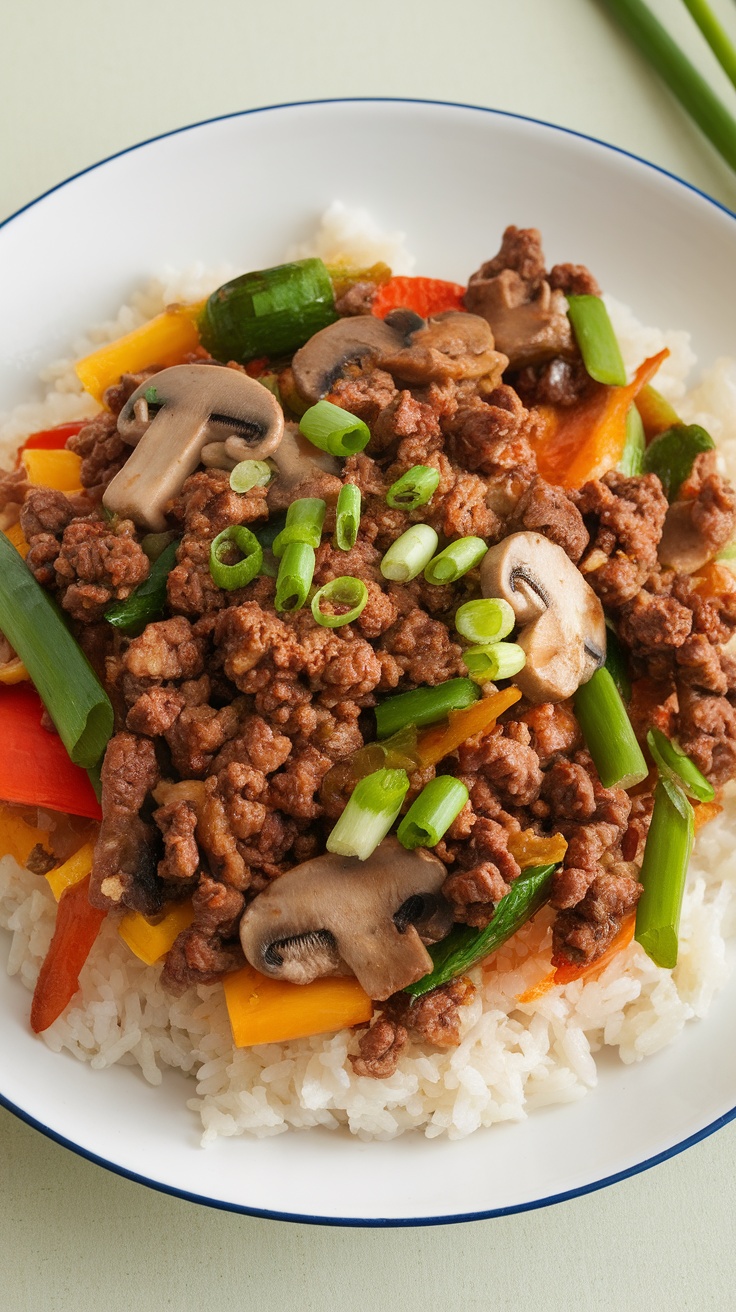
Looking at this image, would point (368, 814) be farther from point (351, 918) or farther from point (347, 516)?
point (347, 516)

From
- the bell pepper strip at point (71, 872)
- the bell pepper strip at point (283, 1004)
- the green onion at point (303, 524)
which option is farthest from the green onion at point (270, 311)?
the bell pepper strip at point (283, 1004)

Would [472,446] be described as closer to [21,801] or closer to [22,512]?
[22,512]

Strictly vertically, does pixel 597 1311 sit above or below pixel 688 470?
below

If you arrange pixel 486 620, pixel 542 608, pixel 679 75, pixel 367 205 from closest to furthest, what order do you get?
pixel 486 620 → pixel 542 608 → pixel 367 205 → pixel 679 75

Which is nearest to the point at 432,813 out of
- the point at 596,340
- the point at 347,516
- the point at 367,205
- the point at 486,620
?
the point at 486,620

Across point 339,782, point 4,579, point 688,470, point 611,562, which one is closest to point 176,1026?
point 339,782

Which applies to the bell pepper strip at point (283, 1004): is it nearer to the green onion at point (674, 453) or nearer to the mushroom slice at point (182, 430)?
the mushroom slice at point (182, 430)
